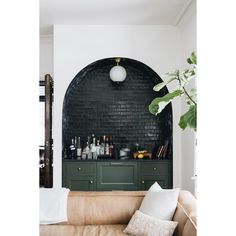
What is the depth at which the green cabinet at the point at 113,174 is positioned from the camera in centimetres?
513

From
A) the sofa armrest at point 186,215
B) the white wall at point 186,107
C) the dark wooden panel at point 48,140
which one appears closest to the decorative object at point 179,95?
the sofa armrest at point 186,215

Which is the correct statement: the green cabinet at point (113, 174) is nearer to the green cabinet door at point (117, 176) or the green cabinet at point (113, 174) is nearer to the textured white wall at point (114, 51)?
the green cabinet door at point (117, 176)

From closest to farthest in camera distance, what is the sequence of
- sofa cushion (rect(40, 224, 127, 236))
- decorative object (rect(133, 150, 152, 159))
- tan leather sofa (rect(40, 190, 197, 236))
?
sofa cushion (rect(40, 224, 127, 236)) → tan leather sofa (rect(40, 190, 197, 236)) → decorative object (rect(133, 150, 152, 159))

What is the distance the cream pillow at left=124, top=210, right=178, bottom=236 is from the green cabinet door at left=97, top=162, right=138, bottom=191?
79.8 inches

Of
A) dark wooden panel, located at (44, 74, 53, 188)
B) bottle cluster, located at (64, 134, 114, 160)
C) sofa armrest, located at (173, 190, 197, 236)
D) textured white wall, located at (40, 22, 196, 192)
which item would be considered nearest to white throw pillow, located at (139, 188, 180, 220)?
sofa armrest, located at (173, 190, 197, 236)

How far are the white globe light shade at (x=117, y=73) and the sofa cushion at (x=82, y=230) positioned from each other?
2.51 m

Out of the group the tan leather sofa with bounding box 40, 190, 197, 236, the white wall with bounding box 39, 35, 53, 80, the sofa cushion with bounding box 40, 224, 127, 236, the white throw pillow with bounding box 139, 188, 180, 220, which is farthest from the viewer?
the white wall with bounding box 39, 35, 53, 80

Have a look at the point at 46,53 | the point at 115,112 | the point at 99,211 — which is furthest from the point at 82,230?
the point at 46,53

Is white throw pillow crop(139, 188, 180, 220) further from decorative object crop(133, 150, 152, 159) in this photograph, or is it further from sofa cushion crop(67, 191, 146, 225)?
decorative object crop(133, 150, 152, 159)

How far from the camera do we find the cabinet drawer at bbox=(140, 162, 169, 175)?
515 cm
